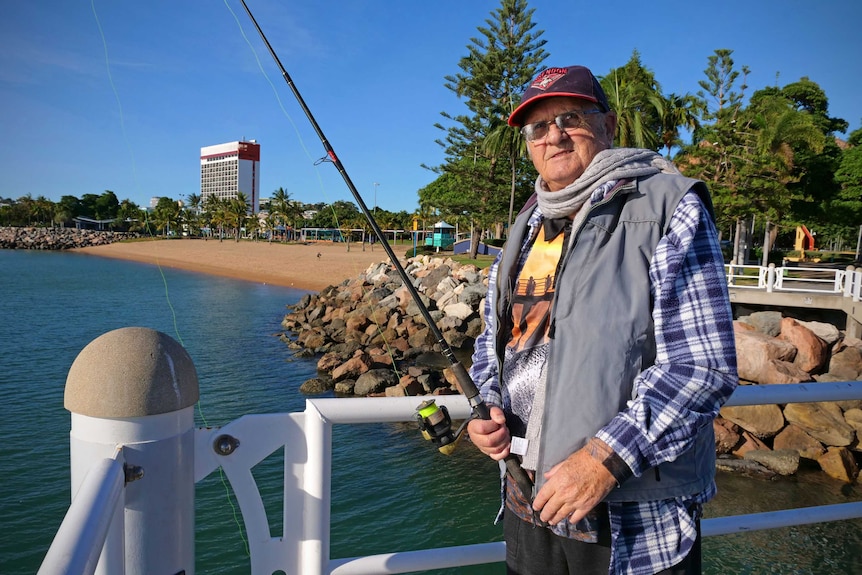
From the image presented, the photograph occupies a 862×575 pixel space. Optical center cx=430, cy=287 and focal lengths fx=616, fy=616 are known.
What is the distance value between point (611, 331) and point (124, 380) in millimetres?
1048

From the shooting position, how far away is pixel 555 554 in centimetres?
149

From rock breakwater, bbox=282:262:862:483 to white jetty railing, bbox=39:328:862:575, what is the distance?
24.4 feet

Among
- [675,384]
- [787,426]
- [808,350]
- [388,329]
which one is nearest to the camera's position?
[675,384]

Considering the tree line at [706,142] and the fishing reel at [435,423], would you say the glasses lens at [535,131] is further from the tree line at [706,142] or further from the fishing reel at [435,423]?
the tree line at [706,142]

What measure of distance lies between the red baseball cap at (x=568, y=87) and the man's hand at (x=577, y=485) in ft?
2.75

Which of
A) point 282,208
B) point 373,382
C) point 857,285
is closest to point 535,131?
point 373,382

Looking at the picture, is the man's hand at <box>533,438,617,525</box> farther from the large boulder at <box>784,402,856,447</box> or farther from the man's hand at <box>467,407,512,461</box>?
the large boulder at <box>784,402,856,447</box>

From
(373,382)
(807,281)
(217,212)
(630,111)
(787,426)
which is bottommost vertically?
(373,382)

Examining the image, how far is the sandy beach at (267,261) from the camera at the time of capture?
114 feet

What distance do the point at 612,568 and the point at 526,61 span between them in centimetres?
2858

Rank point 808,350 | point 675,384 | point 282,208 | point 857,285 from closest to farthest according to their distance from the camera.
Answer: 1. point 675,384
2. point 808,350
3. point 857,285
4. point 282,208

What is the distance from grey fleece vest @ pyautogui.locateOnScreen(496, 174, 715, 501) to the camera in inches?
51.3

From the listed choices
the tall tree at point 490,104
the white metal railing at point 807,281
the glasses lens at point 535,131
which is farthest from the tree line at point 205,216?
the glasses lens at point 535,131

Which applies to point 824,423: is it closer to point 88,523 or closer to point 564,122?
point 564,122
